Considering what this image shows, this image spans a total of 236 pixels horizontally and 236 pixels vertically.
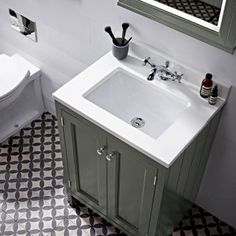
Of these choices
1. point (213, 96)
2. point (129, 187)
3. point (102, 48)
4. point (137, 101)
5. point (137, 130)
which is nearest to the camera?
point (137, 130)

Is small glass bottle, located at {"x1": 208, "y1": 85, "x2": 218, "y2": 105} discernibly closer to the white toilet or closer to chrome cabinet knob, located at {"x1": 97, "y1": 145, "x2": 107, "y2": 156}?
chrome cabinet knob, located at {"x1": 97, "y1": 145, "x2": 107, "y2": 156}

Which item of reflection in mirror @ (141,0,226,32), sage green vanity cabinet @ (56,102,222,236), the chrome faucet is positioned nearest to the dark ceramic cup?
the chrome faucet

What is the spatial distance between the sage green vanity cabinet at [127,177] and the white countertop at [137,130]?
43 millimetres

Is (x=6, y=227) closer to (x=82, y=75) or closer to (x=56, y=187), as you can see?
(x=56, y=187)

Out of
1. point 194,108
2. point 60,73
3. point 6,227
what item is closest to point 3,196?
point 6,227

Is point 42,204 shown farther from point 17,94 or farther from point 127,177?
point 127,177

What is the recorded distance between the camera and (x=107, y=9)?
190cm

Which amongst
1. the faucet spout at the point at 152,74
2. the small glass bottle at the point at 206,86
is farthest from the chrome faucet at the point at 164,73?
the small glass bottle at the point at 206,86

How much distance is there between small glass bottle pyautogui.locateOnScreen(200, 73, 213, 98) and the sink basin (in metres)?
0.11

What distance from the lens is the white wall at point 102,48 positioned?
174 cm

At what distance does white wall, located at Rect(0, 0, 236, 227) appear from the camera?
1.74 meters

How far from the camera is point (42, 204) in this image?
7.72 feet

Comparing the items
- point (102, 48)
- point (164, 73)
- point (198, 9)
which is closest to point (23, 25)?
point (102, 48)

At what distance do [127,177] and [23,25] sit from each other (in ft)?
4.00
